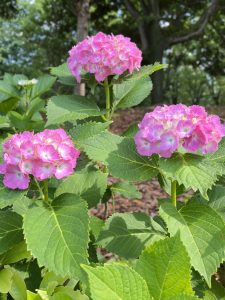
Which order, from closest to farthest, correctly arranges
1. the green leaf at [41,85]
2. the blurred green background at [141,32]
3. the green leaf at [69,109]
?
the green leaf at [69,109] → the green leaf at [41,85] → the blurred green background at [141,32]

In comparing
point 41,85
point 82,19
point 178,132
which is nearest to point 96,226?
point 178,132

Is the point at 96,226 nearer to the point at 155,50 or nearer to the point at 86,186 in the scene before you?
the point at 86,186

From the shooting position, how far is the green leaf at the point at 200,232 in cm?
139

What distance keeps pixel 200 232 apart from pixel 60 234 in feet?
1.38

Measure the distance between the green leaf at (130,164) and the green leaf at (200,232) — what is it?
0.12m

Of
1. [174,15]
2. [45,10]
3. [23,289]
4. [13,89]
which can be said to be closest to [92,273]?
[23,289]

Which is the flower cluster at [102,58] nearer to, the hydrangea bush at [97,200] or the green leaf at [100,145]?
the hydrangea bush at [97,200]

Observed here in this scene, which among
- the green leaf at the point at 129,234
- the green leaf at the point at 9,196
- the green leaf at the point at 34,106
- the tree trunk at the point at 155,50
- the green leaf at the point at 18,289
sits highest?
the green leaf at the point at 9,196

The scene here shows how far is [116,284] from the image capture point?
0.79 metres

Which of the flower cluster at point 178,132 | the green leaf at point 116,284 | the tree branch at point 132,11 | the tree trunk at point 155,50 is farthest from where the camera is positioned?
the tree trunk at point 155,50

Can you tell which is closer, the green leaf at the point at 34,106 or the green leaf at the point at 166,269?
the green leaf at the point at 166,269

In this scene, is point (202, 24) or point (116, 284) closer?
point (116, 284)

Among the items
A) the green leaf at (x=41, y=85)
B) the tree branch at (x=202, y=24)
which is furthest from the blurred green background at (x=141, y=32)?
the green leaf at (x=41, y=85)

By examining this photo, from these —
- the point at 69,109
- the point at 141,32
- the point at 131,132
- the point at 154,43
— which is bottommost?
the point at 154,43
